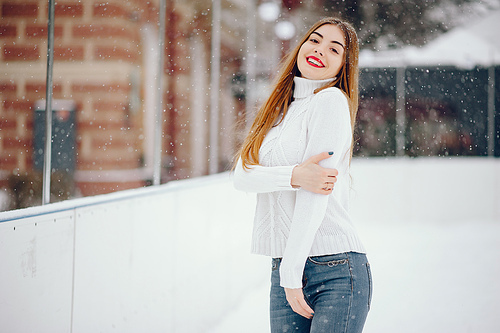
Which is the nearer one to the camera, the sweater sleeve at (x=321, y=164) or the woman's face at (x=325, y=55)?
the sweater sleeve at (x=321, y=164)

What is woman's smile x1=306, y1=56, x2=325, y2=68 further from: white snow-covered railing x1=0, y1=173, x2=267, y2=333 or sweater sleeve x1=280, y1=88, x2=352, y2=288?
white snow-covered railing x1=0, y1=173, x2=267, y2=333


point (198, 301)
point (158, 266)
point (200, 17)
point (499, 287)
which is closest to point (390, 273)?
point (499, 287)

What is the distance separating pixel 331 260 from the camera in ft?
3.85

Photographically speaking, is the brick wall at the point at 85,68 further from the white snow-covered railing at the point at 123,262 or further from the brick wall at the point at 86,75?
the white snow-covered railing at the point at 123,262

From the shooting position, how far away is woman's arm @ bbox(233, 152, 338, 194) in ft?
3.67

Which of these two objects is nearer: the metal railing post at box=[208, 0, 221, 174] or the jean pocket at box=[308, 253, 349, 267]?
the jean pocket at box=[308, 253, 349, 267]

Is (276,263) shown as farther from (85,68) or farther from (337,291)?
(85,68)

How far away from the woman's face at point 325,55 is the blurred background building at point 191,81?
9.21 ft

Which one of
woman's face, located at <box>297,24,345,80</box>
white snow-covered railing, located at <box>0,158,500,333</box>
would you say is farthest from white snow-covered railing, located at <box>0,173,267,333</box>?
woman's face, located at <box>297,24,345,80</box>

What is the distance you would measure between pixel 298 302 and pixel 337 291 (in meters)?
0.09

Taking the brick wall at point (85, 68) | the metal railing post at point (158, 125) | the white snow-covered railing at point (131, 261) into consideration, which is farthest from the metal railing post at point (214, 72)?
the brick wall at point (85, 68)

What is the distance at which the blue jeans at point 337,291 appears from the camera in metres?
1.14

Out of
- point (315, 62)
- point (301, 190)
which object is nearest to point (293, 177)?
point (301, 190)

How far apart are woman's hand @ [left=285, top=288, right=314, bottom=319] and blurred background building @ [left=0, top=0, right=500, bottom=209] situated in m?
3.04
